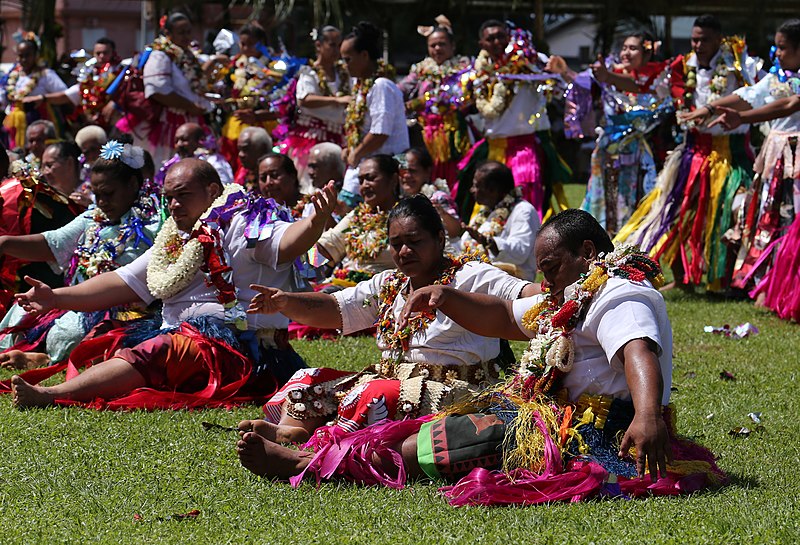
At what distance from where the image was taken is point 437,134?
1052 cm

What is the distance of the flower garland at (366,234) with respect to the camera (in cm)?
703

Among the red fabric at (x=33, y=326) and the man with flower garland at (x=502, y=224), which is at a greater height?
the man with flower garland at (x=502, y=224)

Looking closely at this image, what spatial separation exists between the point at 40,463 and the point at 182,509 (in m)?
0.81

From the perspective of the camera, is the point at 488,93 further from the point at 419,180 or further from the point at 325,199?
the point at 325,199

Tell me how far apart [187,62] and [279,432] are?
285 inches

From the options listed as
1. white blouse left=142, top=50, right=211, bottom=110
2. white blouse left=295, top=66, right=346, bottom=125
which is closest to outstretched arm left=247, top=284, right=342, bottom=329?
white blouse left=295, top=66, right=346, bottom=125

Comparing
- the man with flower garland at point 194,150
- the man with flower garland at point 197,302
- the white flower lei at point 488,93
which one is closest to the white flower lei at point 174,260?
the man with flower garland at point 197,302

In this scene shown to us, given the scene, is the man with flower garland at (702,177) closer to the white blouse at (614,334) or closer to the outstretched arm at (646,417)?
the white blouse at (614,334)

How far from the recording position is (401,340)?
4.25m

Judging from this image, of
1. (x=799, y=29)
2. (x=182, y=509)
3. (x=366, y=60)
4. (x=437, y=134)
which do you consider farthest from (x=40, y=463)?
(x=437, y=134)

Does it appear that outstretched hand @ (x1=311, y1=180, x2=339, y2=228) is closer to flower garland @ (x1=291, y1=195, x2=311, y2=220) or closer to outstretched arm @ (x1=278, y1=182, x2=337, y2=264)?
outstretched arm @ (x1=278, y1=182, x2=337, y2=264)

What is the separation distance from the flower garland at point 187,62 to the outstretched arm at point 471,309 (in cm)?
739

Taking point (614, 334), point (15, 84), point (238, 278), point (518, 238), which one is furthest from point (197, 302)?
point (15, 84)

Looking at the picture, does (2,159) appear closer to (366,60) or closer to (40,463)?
(366,60)
